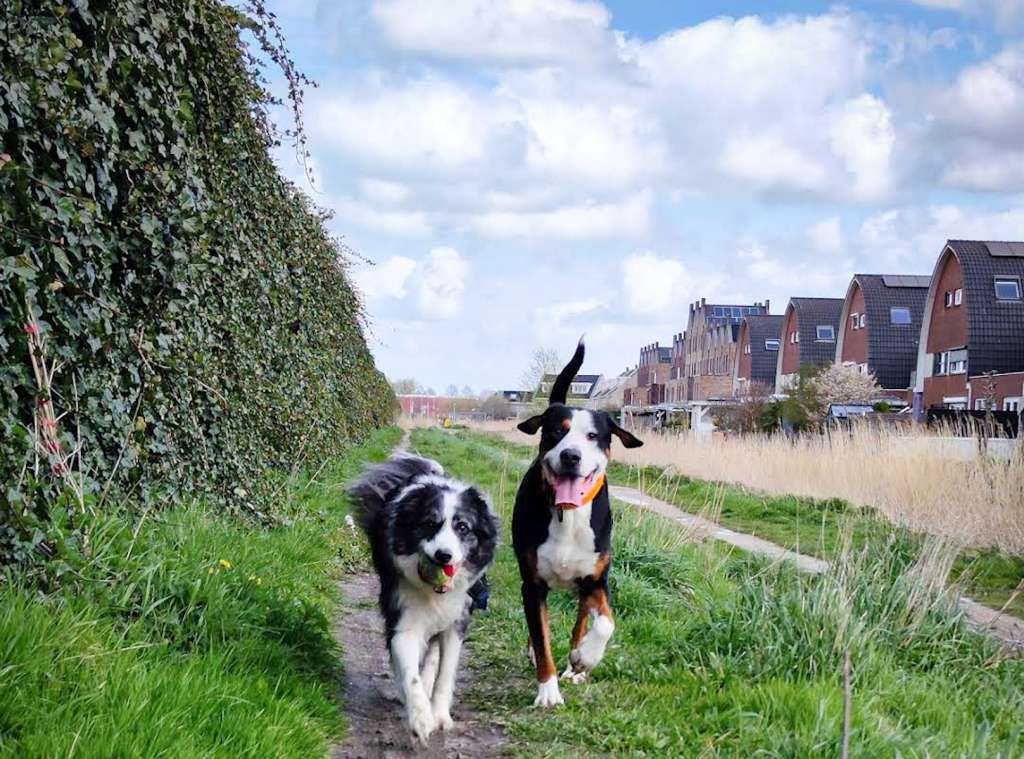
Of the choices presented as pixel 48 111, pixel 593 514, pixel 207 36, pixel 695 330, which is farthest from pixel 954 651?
pixel 695 330

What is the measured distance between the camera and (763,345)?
239 ft

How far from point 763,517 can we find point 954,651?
8.38 m

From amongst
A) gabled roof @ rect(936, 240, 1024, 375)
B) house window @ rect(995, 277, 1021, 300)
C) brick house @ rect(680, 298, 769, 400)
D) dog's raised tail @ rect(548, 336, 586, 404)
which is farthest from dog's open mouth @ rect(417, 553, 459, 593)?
brick house @ rect(680, 298, 769, 400)

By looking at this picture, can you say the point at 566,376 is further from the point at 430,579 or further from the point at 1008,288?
the point at 1008,288

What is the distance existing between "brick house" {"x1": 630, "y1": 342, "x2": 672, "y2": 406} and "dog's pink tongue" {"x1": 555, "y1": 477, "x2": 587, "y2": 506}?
94.1 meters

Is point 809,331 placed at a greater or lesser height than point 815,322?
lesser

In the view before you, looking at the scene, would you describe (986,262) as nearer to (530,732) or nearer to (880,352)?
(880,352)

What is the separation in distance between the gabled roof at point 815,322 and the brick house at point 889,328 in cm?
435

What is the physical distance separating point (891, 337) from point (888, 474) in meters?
44.1

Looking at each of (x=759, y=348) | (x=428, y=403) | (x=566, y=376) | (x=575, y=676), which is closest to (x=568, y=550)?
(x=575, y=676)

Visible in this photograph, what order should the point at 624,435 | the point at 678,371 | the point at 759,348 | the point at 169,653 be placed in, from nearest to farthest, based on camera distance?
the point at 169,653
the point at 624,435
the point at 759,348
the point at 678,371

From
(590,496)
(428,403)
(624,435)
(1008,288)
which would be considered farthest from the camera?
(428,403)

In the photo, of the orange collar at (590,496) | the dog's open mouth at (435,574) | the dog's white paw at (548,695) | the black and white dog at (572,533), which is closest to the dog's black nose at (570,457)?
the black and white dog at (572,533)

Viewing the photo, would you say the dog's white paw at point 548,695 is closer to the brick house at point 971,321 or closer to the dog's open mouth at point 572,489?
the dog's open mouth at point 572,489
